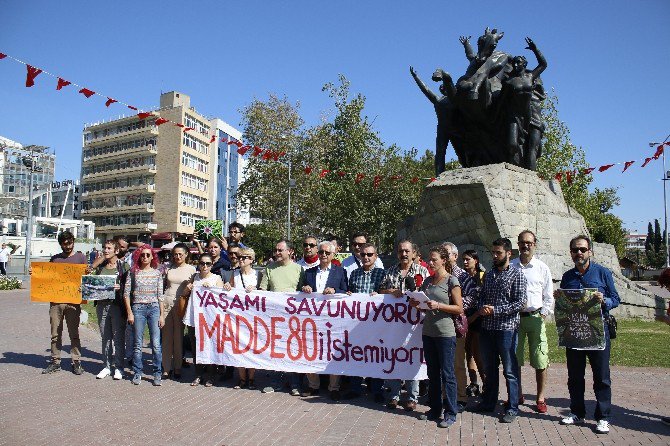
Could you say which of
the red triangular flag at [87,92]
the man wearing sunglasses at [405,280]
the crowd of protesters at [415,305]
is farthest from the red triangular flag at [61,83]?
the man wearing sunglasses at [405,280]

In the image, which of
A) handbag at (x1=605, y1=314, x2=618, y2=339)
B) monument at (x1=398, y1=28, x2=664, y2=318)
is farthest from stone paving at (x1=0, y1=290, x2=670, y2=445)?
monument at (x1=398, y1=28, x2=664, y2=318)

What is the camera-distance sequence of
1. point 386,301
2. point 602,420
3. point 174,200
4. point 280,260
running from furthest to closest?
point 174,200
point 280,260
point 386,301
point 602,420

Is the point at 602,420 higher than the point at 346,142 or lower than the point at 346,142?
lower

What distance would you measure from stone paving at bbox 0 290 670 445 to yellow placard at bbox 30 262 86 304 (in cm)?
109

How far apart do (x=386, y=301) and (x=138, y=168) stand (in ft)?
219

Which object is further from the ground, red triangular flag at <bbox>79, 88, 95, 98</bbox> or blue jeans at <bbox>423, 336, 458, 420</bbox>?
red triangular flag at <bbox>79, 88, 95, 98</bbox>

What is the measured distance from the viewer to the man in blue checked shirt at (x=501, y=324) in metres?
5.57

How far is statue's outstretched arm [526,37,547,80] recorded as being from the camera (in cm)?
1298

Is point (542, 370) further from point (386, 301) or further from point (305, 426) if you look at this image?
point (305, 426)

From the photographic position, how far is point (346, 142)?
130 ft

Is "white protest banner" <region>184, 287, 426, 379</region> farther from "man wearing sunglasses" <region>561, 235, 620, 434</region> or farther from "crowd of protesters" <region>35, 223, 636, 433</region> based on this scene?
"man wearing sunglasses" <region>561, 235, 620, 434</region>

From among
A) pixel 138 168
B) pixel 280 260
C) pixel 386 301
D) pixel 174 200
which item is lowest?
pixel 386 301

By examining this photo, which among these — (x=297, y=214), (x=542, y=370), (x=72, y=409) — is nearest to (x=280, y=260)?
(x=72, y=409)

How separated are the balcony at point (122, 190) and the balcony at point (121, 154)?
405cm
